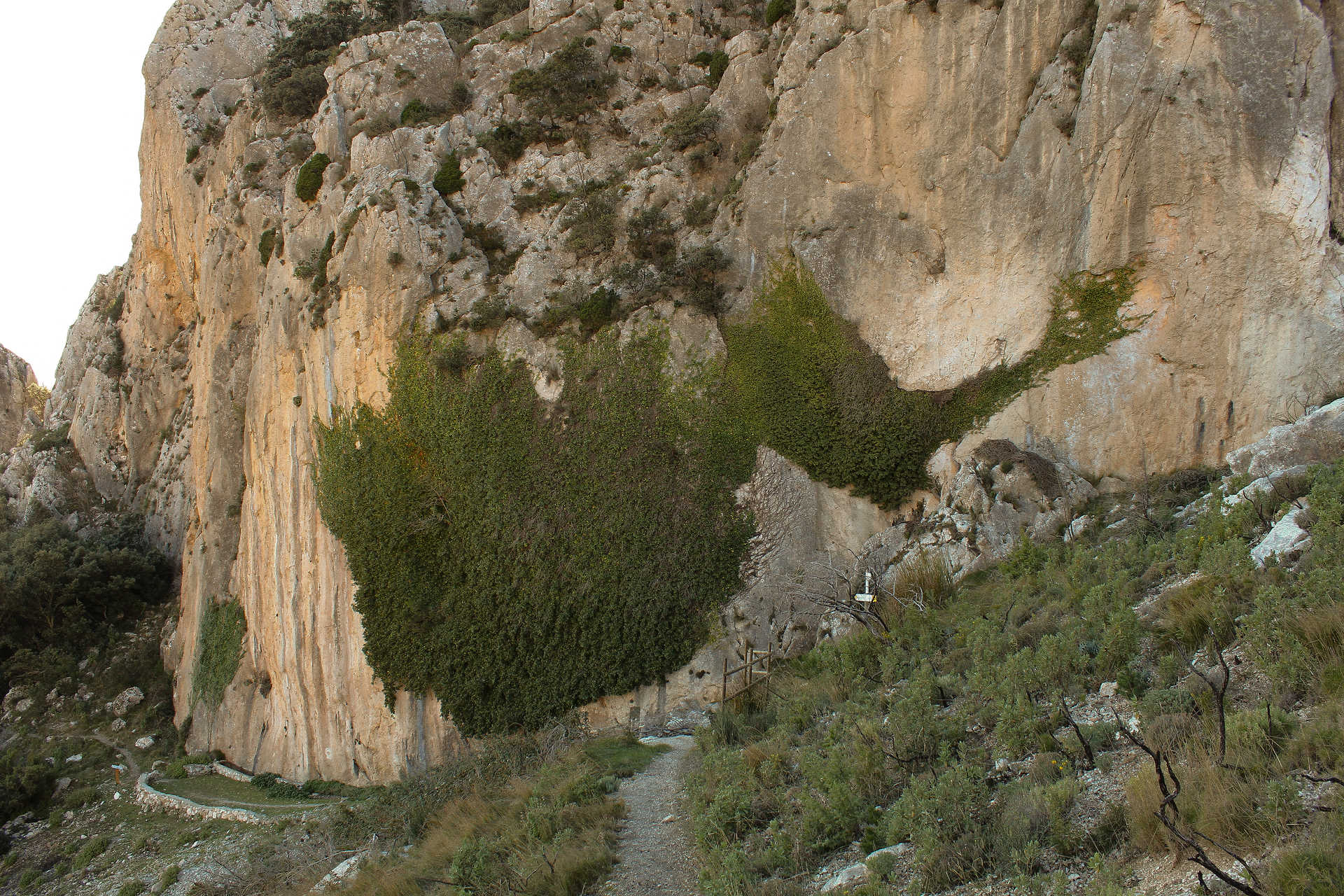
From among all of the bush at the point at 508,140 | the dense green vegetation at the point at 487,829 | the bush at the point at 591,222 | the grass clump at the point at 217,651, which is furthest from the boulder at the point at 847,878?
the grass clump at the point at 217,651

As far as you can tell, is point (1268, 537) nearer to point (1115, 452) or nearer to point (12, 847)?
point (1115, 452)

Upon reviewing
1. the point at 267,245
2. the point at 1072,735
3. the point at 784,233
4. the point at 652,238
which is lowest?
the point at 1072,735

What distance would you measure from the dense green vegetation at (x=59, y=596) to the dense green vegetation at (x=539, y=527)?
20377 millimetres

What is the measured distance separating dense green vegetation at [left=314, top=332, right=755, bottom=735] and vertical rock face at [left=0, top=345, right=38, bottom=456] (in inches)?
1987

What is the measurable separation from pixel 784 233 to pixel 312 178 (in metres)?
16.4

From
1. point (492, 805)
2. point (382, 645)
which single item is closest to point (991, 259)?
point (492, 805)

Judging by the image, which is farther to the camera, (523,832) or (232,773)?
(232,773)

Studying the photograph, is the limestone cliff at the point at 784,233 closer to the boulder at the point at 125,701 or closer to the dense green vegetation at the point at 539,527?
the dense green vegetation at the point at 539,527

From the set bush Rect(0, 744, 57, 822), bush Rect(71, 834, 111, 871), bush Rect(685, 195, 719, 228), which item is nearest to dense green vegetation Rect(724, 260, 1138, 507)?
bush Rect(685, 195, 719, 228)

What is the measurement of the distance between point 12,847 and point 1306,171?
119ft

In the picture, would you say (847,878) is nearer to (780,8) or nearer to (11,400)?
(780,8)

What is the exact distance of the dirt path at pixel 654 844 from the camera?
7750 mm

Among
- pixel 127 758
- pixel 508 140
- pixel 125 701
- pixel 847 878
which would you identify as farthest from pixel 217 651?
pixel 847 878

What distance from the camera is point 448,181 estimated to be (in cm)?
2505
